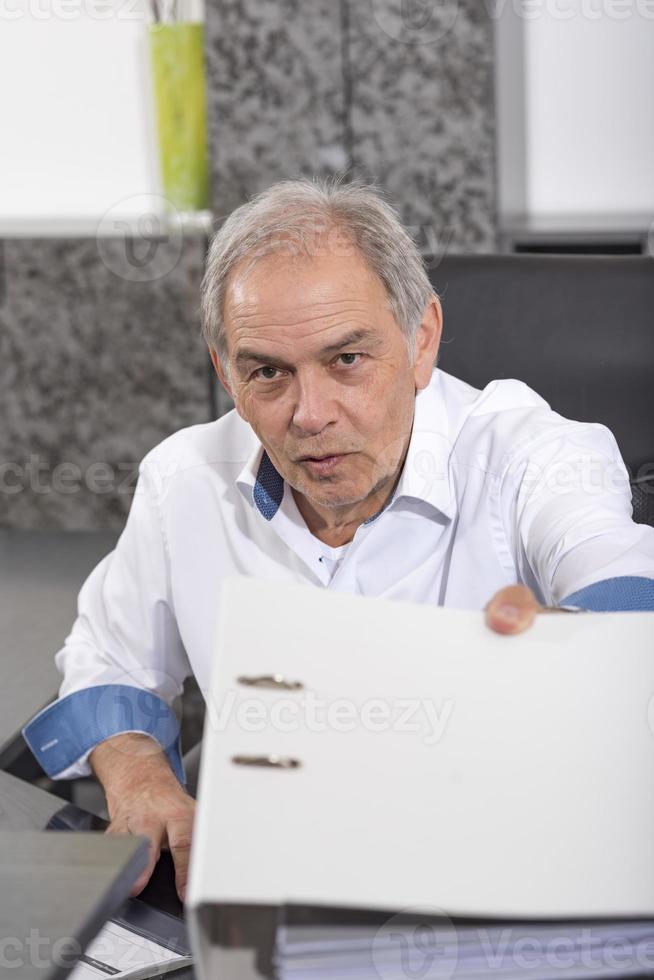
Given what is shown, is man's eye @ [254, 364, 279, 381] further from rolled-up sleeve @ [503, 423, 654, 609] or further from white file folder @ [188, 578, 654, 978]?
white file folder @ [188, 578, 654, 978]

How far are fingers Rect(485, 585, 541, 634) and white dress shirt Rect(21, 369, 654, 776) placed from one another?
53 centimetres

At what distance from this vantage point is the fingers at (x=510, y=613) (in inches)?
24.6

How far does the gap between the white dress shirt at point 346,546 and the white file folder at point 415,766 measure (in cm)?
55

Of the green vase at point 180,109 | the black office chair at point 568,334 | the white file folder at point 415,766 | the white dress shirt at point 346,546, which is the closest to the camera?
the white file folder at point 415,766

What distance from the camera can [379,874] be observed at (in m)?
0.57

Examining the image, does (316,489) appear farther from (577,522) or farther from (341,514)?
(577,522)

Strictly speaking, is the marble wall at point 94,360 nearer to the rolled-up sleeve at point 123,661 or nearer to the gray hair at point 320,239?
the rolled-up sleeve at point 123,661

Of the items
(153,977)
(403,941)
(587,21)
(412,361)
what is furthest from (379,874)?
(587,21)

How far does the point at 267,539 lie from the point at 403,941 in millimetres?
744
